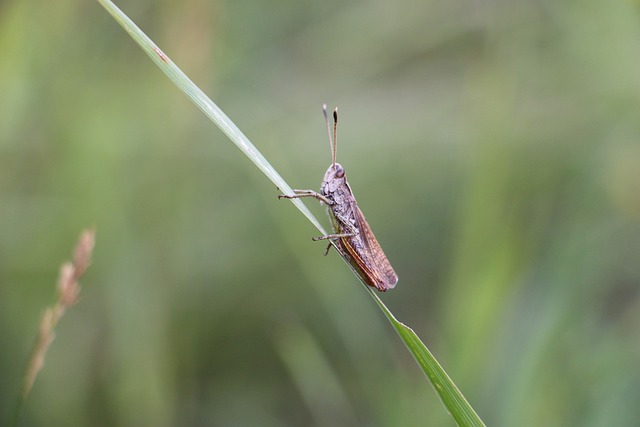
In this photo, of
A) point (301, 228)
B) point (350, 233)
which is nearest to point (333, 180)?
point (350, 233)

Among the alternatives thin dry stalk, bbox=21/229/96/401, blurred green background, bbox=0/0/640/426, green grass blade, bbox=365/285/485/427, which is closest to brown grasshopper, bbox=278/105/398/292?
blurred green background, bbox=0/0/640/426

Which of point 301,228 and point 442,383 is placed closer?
point 442,383

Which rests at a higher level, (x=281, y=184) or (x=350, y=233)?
(x=281, y=184)

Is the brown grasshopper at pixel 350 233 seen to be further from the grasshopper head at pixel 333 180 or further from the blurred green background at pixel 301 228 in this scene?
the blurred green background at pixel 301 228

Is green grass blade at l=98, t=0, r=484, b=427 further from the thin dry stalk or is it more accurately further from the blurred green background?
the blurred green background

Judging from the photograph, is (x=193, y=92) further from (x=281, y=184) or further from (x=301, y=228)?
(x=301, y=228)

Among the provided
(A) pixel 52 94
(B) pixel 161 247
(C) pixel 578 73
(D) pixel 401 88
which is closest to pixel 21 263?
(B) pixel 161 247
